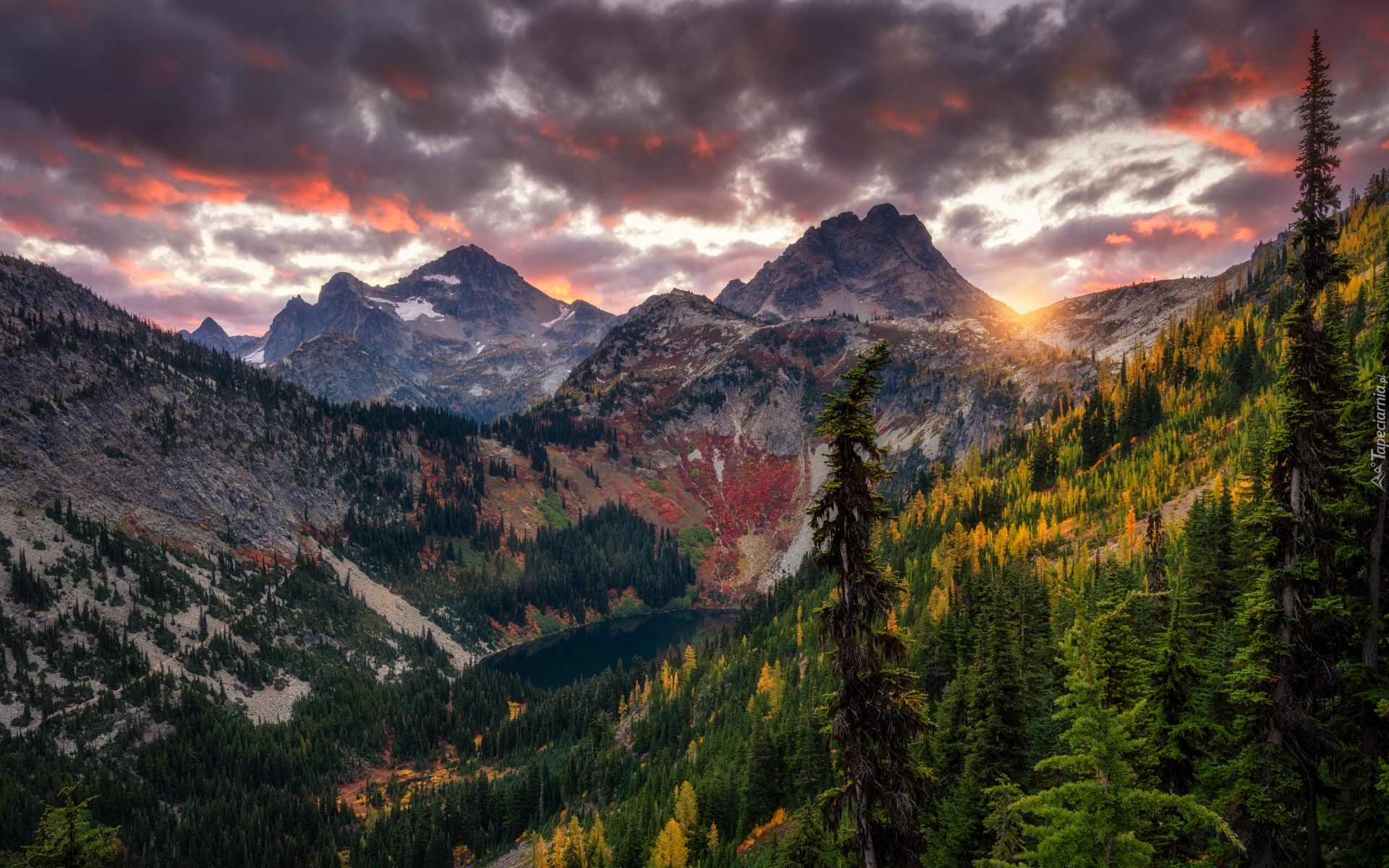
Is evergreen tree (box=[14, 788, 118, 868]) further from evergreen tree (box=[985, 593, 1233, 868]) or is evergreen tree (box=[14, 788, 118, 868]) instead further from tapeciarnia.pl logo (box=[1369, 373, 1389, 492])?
tapeciarnia.pl logo (box=[1369, 373, 1389, 492])

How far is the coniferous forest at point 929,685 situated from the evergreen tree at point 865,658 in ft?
0.26

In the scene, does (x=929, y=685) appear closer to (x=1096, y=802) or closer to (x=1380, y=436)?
(x=1380, y=436)

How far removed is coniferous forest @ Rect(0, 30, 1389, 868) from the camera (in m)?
15.5

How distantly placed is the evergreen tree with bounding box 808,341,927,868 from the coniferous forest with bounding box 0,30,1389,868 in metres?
0.08

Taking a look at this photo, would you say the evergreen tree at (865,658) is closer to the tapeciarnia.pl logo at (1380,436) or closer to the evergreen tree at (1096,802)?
the evergreen tree at (1096,802)

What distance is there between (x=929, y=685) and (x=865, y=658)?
2131 inches

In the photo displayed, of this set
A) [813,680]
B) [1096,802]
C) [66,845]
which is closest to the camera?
[1096,802]

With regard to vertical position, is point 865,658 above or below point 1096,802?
above

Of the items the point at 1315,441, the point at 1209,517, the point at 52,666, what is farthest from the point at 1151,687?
the point at 52,666

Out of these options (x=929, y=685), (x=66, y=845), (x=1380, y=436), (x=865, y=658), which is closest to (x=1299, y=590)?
(x=1380, y=436)

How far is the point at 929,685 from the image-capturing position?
61.4m

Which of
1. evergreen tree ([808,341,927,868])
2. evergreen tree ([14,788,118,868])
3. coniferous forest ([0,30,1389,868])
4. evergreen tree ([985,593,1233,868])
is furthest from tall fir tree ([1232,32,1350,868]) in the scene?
evergreen tree ([14,788,118,868])

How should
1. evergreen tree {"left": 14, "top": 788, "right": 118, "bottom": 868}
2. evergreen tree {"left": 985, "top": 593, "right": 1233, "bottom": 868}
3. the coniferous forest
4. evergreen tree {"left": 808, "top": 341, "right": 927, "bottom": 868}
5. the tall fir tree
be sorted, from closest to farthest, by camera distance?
evergreen tree {"left": 808, "top": 341, "right": 927, "bottom": 868} < evergreen tree {"left": 985, "top": 593, "right": 1233, "bottom": 868} < the coniferous forest < the tall fir tree < evergreen tree {"left": 14, "top": 788, "right": 118, "bottom": 868}

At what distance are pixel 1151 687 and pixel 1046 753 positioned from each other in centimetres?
1016
